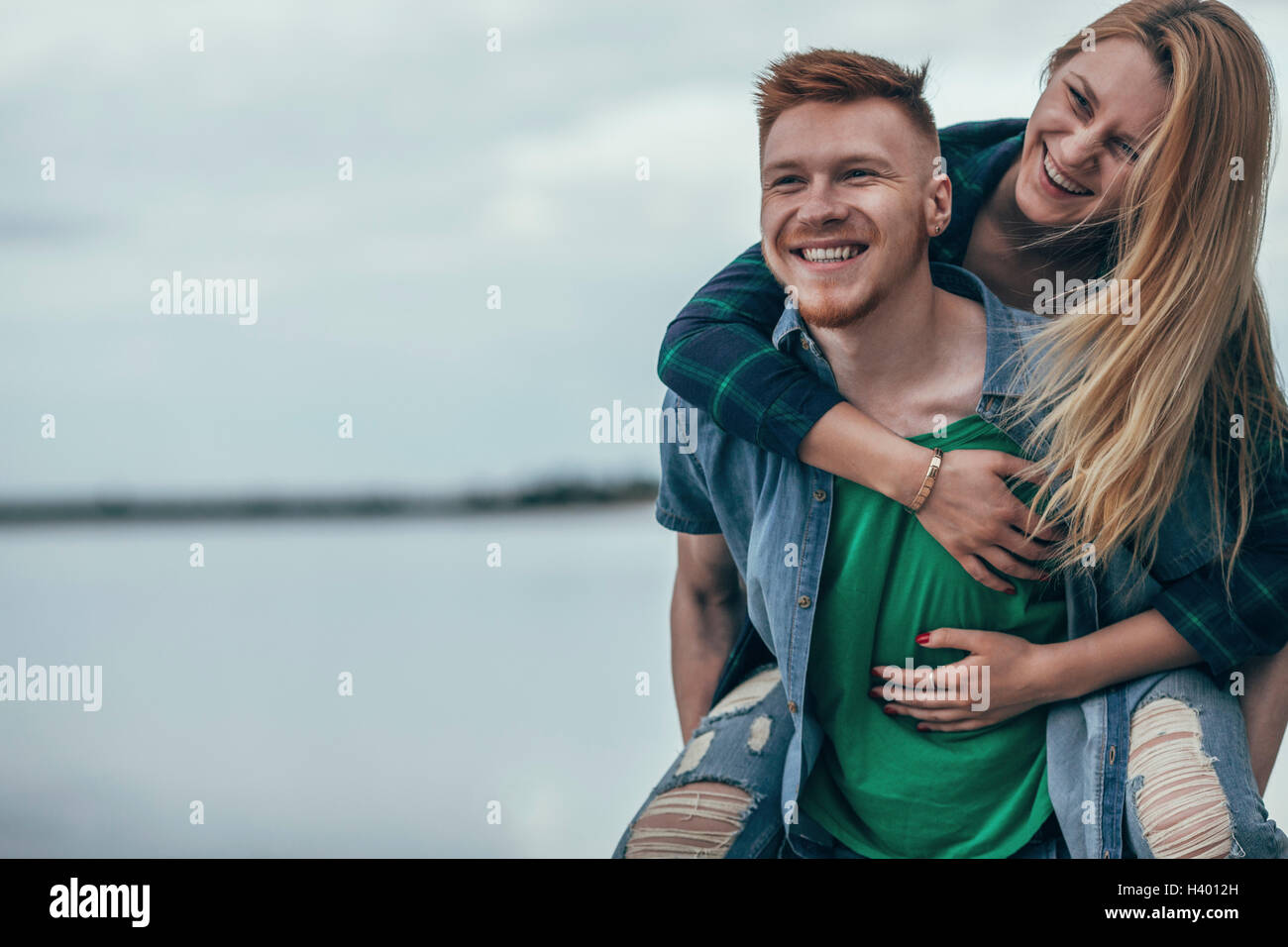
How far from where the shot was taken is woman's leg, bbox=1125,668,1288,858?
55.2 inches

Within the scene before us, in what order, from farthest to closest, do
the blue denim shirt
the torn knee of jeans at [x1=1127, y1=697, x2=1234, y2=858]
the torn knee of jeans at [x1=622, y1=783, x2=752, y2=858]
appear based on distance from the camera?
the torn knee of jeans at [x1=622, y1=783, x2=752, y2=858], the blue denim shirt, the torn knee of jeans at [x1=1127, y1=697, x2=1234, y2=858]

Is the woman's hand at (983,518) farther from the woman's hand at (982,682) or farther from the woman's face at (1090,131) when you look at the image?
the woman's face at (1090,131)

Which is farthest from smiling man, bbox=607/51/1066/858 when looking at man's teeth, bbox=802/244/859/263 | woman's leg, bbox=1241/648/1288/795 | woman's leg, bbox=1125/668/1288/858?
woman's leg, bbox=1241/648/1288/795

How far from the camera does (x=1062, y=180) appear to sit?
1627 millimetres

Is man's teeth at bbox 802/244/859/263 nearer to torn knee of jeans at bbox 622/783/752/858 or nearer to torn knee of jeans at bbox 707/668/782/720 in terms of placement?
torn knee of jeans at bbox 707/668/782/720

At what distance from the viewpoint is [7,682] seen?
2.15m

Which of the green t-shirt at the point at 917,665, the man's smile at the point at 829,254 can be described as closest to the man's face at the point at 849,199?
the man's smile at the point at 829,254

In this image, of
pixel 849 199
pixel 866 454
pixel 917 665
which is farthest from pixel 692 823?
pixel 849 199

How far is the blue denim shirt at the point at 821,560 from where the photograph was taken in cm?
150

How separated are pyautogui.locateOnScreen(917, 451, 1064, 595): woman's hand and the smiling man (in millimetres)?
28
